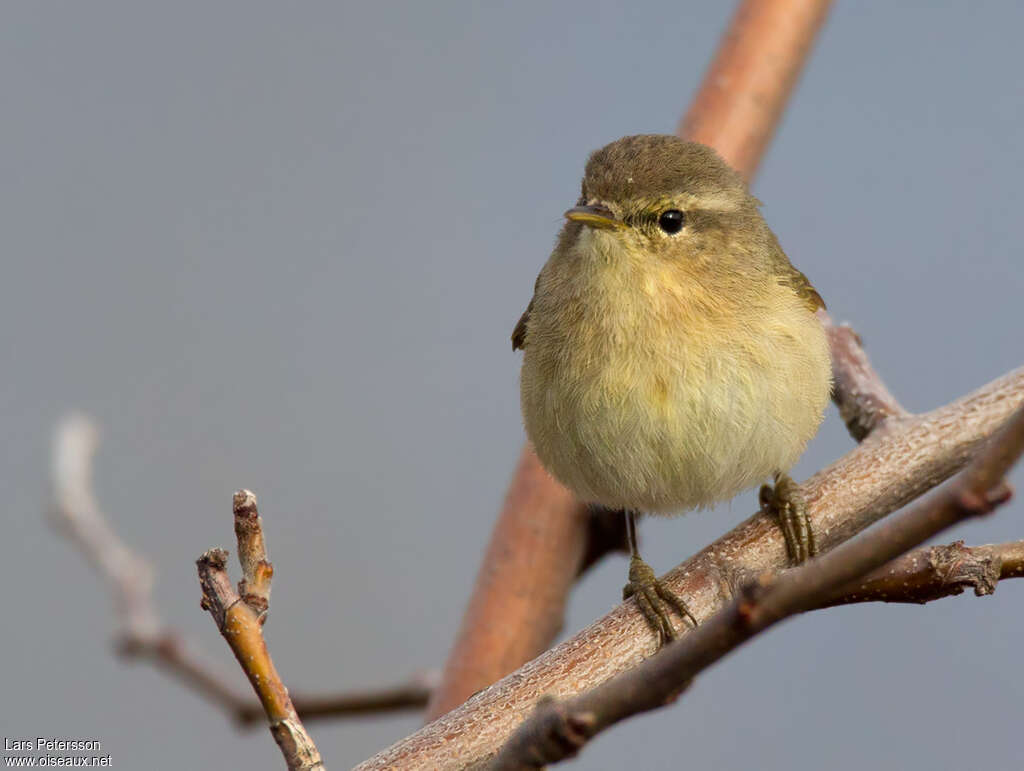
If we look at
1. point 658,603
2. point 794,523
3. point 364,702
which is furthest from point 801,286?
point 364,702

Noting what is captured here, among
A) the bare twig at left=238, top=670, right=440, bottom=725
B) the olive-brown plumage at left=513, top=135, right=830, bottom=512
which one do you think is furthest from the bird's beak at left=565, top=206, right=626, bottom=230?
the bare twig at left=238, top=670, right=440, bottom=725

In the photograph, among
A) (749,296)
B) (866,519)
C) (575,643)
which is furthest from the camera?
(749,296)

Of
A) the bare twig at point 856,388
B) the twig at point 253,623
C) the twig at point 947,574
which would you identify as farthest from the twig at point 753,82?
the twig at point 253,623

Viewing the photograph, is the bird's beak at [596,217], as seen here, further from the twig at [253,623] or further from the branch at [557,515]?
the twig at [253,623]

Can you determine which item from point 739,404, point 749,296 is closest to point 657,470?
point 739,404

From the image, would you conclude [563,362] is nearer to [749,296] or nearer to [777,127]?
[749,296]

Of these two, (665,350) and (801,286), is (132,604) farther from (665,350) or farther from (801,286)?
(801,286)
